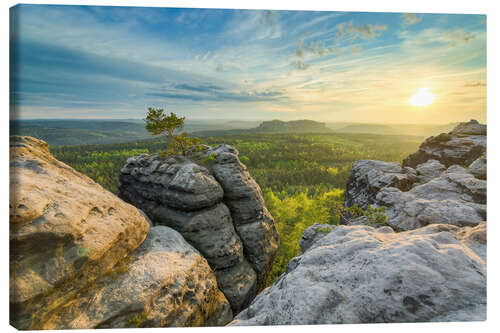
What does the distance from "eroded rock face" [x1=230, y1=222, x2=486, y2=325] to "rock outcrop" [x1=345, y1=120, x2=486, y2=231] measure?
213cm

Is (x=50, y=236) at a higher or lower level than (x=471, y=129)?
lower

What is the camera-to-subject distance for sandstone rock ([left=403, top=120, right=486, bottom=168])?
10550 millimetres

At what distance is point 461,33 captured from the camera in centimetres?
632

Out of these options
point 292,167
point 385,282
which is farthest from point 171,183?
point 292,167

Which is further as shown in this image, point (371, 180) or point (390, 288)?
point (371, 180)

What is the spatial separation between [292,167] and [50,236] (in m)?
39.1

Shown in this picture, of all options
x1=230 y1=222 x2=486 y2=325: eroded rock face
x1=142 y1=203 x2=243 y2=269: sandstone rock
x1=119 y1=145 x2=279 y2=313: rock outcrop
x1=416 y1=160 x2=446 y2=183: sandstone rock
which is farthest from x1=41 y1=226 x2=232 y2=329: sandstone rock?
x1=416 y1=160 x2=446 y2=183: sandstone rock

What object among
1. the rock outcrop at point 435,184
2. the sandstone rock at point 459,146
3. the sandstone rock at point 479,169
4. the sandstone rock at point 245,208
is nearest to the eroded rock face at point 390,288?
the rock outcrop at point 435,184

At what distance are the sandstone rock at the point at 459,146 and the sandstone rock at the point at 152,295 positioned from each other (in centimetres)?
1401

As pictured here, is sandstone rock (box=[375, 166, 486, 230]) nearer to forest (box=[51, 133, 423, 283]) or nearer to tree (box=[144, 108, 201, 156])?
forest (box=[51, 133, 423, 283])

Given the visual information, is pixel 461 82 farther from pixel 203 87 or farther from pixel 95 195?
pixel 95 195

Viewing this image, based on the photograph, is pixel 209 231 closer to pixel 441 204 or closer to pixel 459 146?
pixel 441 204

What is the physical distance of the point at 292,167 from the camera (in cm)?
4084

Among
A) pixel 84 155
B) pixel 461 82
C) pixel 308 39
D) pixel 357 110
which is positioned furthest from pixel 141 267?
pixel 84 155
